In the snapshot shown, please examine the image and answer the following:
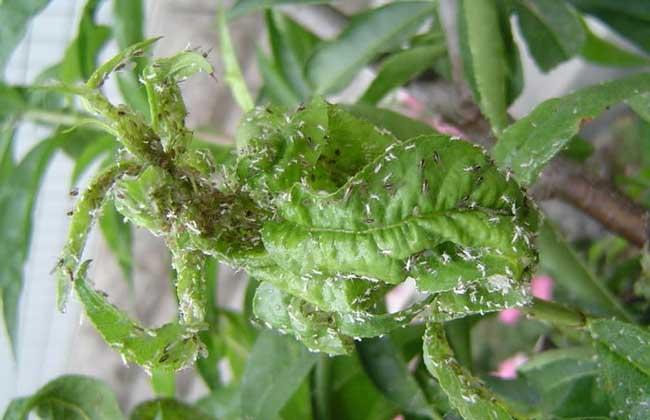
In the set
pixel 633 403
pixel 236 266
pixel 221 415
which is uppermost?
pixel 236 266

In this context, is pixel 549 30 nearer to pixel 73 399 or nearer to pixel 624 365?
pixel 624 365

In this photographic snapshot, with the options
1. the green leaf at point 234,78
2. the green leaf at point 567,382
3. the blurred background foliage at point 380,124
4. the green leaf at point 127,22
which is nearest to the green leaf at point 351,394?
the blurred background foliage at point 380,124

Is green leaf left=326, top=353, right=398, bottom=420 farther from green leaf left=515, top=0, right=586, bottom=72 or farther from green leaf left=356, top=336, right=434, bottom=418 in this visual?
green leaf left=515, top=0, right=586, bottom=72

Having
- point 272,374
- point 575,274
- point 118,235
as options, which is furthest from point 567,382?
point 118,235

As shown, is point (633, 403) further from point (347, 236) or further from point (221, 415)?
point (221, 415)

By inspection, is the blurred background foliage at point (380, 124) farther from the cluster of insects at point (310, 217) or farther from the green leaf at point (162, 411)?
the cluster of insects at point (310, 217)

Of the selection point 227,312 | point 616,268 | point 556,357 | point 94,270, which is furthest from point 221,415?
point 94,270

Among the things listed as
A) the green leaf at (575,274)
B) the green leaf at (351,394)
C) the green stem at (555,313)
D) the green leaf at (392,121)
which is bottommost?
A: the green leaf at (351,394)
